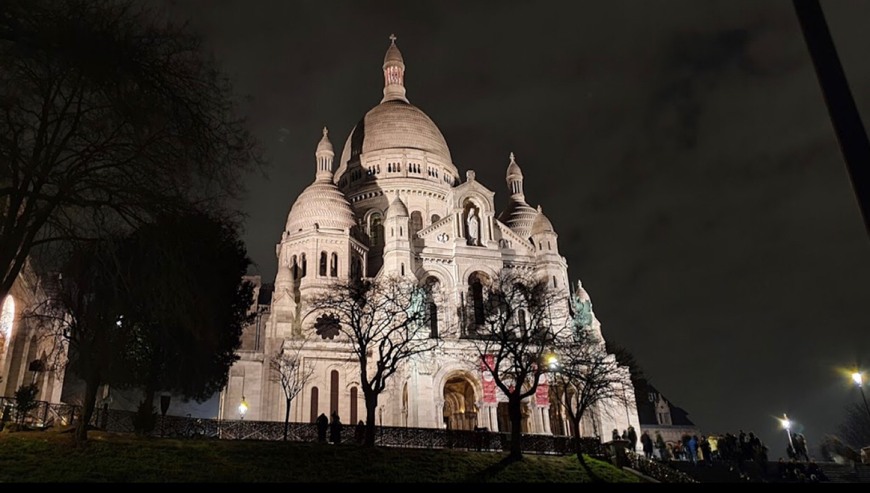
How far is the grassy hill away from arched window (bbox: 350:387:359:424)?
2158 cm

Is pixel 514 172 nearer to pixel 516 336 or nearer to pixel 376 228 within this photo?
pixel 376 228

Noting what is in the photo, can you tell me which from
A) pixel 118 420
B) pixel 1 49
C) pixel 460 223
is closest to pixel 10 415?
pixel 118 420

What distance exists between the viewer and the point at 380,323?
42.7m

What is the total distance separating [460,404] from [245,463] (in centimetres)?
3238

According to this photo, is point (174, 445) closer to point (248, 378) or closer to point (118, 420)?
point (118, 420)

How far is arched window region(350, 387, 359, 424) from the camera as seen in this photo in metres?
46.2

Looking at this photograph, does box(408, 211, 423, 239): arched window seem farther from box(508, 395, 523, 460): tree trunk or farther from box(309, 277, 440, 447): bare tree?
box(508, 395, 523, 460): tree trunk

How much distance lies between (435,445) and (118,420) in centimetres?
1351

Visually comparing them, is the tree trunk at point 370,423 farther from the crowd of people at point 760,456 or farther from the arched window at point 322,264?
the arched window at point 322,264

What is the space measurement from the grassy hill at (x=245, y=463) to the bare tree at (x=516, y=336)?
245 cm

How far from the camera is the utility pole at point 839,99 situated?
8.55 meters

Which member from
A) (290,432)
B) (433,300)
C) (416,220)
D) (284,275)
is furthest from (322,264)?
(290,432)

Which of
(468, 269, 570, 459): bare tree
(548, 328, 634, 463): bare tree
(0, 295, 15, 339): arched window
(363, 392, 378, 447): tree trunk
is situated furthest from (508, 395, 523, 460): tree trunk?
(0, 295, 15, 339): arched window

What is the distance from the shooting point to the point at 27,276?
2978 cm
